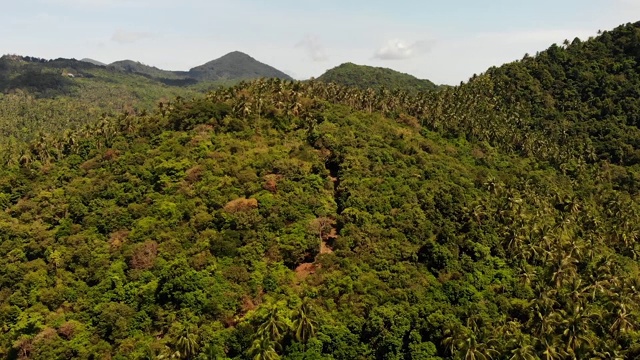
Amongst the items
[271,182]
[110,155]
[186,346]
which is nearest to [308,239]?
[271,182]

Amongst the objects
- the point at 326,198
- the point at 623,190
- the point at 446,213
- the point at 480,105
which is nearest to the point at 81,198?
the point at 326,198

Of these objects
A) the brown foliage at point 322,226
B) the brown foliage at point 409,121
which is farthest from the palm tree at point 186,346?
the brown foliage at point 409,121

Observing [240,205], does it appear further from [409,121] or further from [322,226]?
[409,121]

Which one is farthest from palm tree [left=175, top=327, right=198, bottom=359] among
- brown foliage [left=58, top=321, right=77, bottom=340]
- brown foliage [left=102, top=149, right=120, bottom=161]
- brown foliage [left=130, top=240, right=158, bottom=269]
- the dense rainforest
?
brown foliage [left=102, top=149, right=120, bottom=161]

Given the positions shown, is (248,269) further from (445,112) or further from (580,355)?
(445,112)

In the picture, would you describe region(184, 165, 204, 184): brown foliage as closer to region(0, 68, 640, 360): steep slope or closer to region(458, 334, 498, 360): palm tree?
region(0, 68, 640, 360): steep slope

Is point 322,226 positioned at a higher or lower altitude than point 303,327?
higher
